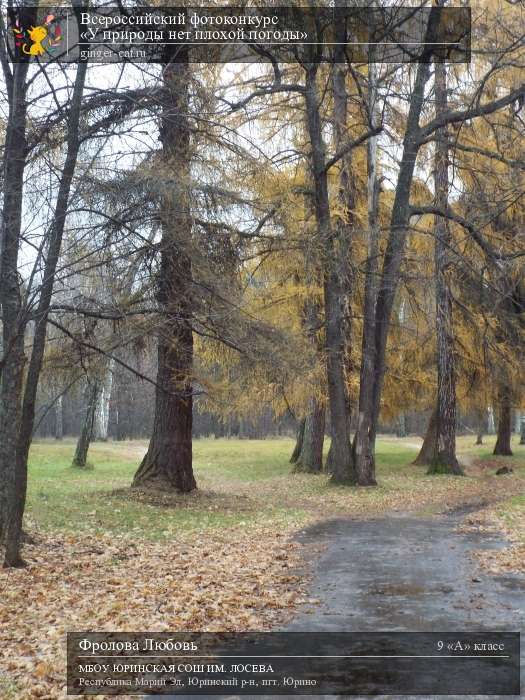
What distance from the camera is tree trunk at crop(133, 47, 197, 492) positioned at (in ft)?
35.8

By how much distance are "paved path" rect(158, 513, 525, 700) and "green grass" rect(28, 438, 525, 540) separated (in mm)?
2250

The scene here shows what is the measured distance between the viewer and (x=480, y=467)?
2805 cm

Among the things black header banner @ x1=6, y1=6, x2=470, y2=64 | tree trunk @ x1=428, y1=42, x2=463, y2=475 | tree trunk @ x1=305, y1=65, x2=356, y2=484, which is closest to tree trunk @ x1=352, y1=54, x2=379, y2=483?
tree trunk @ x1=305, y1=65, x2=356, y2=484

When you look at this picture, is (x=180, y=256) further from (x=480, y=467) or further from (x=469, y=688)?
(x=480, y=467)

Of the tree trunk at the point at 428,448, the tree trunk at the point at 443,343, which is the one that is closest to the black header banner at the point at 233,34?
the tree trunk at the point at 443,343

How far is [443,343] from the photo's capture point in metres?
23.2

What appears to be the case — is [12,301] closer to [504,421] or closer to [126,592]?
[126,592]

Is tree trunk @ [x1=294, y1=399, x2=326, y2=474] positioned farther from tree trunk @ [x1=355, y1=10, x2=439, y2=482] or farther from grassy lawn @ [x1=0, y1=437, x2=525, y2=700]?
tree trunk @ [x1=355, y1=10, x2=439, y2=482]

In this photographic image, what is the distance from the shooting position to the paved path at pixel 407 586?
22.1ft

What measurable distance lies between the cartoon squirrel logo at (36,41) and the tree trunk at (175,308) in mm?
1613

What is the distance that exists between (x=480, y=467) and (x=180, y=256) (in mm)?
18936

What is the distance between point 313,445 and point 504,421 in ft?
31.0

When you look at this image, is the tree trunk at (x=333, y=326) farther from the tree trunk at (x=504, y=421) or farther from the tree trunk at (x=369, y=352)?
the tree trunk at (x=504, y=421)

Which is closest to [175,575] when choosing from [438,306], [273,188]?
[273,188]
